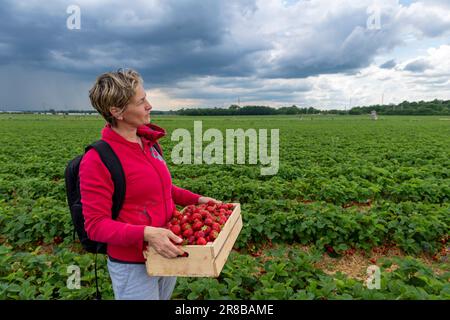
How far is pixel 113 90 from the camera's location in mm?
2014

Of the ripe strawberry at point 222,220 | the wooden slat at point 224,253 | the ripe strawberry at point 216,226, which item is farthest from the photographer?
the ripe strawberry at point 222,220

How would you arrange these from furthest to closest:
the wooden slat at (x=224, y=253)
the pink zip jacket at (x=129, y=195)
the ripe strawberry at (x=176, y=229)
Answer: the ripe strawberry at (x=176, y=229), the wooden slat at (x=224, y=253), the pink zip jacket at (x=129, y=195)

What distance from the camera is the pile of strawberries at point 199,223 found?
2.34 metres

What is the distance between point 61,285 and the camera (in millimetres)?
3971

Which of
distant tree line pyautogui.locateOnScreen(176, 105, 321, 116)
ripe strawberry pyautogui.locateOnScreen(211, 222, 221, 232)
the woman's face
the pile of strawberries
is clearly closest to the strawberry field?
the pile of strawberries

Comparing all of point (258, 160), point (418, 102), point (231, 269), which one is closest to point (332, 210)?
point (231, 269)

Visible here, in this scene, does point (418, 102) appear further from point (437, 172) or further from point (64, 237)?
point (64, 237)

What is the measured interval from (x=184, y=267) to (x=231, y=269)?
2026mm

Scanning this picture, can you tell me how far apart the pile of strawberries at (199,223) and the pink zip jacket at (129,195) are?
0.11 metres

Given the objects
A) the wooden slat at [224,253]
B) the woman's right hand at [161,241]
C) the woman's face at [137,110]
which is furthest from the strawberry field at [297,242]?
the woman's face at [137,110]

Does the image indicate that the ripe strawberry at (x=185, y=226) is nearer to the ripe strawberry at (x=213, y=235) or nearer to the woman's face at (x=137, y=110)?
the ripe strawberry at (x=213, y=235)

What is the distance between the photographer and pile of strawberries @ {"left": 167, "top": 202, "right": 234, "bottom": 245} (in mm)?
2336

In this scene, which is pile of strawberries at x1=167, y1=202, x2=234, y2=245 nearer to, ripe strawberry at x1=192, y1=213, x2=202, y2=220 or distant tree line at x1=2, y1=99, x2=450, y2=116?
ripe strawberry at x1=192, y1=213, x2=202, y2=220

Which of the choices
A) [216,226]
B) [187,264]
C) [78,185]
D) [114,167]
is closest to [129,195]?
[114,167]
